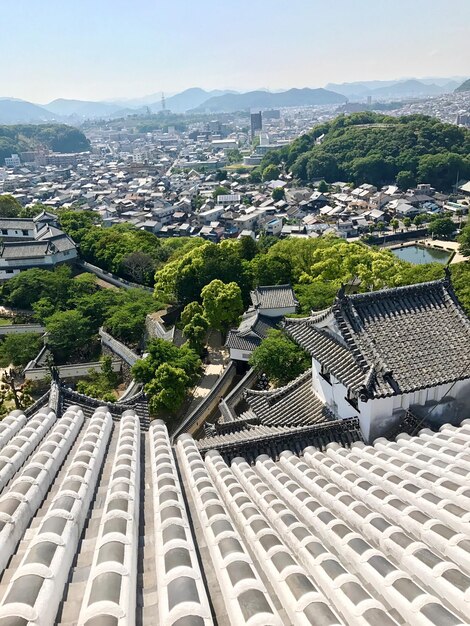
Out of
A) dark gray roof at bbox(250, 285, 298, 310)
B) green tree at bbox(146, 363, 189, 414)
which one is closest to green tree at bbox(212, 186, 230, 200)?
dark gray roof at bbox(250, 285, 298, 310)

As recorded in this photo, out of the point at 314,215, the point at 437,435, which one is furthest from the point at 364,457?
the point at 314,215

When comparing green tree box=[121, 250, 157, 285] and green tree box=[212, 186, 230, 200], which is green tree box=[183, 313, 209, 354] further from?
green tree box=[212, 186, 230, 200]

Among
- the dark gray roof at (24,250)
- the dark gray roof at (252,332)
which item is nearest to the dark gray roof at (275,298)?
the dark gray roof at (252,332)

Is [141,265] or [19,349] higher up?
[141,265]

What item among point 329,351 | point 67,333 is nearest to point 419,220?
point 67,333

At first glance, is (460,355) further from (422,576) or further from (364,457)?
(422,576)

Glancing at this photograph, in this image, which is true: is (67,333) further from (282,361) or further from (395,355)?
(395,355)

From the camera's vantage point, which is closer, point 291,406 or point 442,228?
point 291,406
